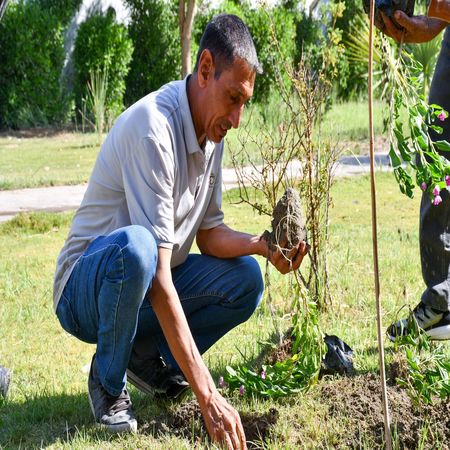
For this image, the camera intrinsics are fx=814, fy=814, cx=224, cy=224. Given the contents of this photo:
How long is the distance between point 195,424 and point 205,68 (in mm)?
1354

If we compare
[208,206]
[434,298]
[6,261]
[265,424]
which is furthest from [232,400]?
[6,261]

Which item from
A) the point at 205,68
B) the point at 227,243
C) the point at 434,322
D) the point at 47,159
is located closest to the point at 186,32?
the point at 47,159

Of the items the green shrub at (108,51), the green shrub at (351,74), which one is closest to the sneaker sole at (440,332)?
the green shrub at (108,51)

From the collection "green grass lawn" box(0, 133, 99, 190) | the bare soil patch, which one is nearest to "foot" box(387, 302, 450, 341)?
the bare soil patch

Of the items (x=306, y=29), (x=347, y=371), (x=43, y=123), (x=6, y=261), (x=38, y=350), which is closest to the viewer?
(x=347, y=371)

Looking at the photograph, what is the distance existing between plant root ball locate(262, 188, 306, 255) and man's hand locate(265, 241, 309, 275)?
0.06 feet

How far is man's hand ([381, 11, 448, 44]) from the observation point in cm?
301

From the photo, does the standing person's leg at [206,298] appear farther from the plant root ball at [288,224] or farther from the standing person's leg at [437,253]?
the standing person's leg at [437,253]

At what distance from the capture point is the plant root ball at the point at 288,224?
3.13 meters

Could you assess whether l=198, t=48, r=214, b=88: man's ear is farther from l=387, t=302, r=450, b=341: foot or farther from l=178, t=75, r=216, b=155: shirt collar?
l=387, t=302, r=450, b=341: foot

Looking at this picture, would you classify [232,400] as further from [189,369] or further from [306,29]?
[306,29]

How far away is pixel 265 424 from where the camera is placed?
3.12 meters

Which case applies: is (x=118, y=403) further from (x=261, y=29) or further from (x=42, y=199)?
(x=261, y=29)

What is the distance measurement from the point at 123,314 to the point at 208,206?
0.70 metres
